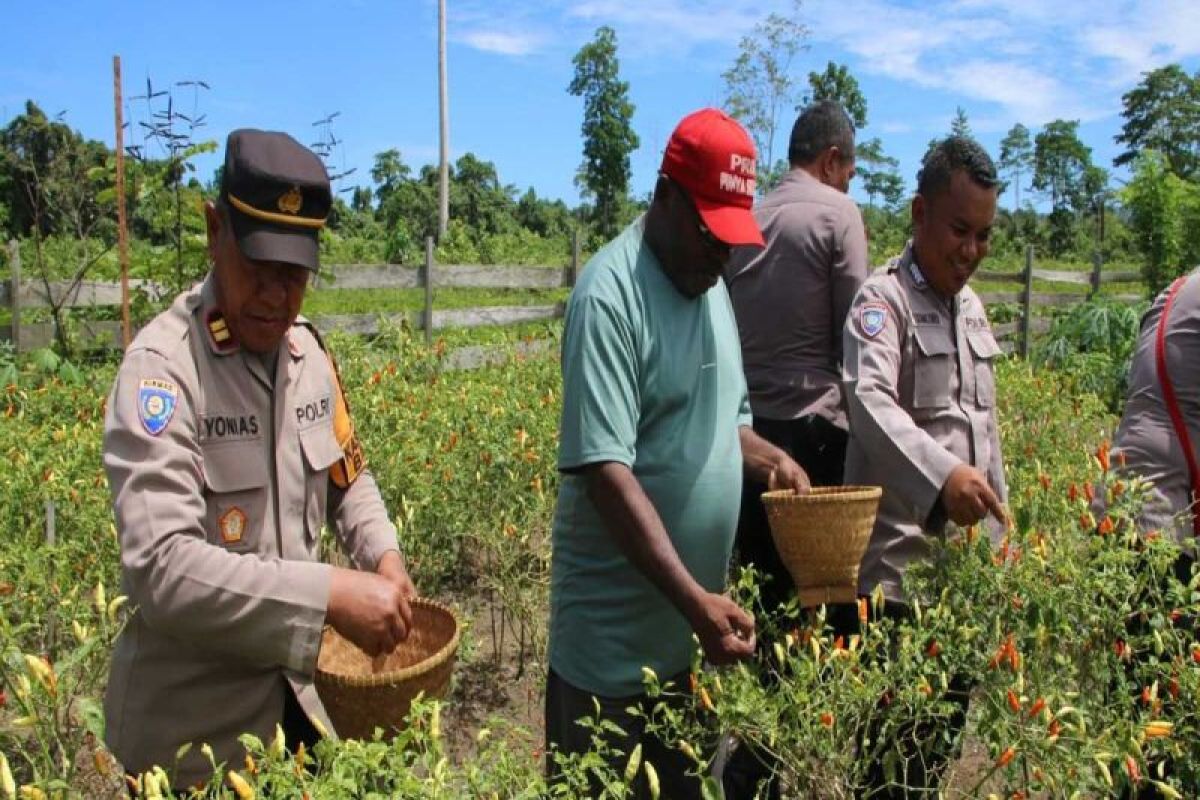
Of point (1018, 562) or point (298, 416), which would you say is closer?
point (298, 416)

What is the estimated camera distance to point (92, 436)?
4.21 metres

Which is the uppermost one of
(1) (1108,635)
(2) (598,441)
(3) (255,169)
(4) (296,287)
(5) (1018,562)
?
(3) (255,169)

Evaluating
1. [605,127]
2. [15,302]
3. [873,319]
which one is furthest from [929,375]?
[605,127]

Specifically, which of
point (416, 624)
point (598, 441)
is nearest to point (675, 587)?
point (598, 441)

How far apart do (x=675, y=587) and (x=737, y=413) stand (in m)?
0.52

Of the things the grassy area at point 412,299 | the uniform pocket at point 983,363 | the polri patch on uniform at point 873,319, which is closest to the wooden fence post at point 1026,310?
the grassy area at point 412,299

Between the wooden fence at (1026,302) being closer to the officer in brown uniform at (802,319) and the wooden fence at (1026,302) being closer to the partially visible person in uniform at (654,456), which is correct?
the officer in brown uniform at (802,319)

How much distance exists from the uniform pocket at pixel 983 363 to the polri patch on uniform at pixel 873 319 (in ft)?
0.92

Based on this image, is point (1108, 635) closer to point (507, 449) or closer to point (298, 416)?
point (298, 416)

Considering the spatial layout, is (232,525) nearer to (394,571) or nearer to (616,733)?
(394,571)

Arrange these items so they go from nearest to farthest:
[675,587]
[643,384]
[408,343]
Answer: [675,587]
[643,384]
[408,343]

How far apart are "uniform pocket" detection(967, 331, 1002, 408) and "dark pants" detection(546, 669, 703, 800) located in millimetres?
1106

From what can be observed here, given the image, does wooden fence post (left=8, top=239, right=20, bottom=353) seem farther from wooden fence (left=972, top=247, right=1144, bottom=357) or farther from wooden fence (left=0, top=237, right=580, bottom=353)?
wooden fence (left=972, top=247, right=1144, bottom=357)

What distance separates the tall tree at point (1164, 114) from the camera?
50156mm
